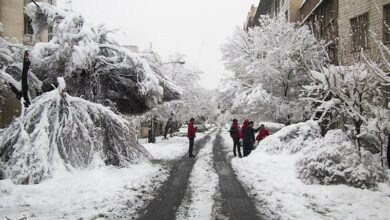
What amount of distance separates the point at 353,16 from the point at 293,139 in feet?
18.5

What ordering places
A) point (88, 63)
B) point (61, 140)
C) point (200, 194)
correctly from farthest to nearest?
point (88, 63), point (61, 140), point (200, 194)

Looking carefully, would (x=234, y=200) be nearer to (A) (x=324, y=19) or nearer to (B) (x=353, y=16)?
(B) (x=353, y=16)

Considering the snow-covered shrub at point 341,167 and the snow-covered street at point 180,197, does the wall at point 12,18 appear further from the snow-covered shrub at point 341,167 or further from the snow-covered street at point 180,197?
the snow-covered shrub at point 341,167

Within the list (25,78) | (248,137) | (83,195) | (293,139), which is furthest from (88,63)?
(293,139)

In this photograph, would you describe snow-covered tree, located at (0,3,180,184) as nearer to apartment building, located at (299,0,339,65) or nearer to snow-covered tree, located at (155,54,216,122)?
apartment building, located at (299,0,339,65)

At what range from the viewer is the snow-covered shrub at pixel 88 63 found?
14492mm

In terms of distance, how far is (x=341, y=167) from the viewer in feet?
34.1

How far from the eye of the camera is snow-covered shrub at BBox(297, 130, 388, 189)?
997 centimetres

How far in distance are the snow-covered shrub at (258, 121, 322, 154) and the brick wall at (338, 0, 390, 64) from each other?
293 centimetres

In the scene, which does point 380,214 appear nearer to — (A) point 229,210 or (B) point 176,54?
(A) point 229,210

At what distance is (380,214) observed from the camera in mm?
7516

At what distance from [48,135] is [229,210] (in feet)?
21.2

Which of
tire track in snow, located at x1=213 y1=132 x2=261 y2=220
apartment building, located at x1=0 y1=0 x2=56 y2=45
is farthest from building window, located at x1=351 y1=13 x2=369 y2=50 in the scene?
apartment building, located at x1=0 y1=0 x2=56 y2=45

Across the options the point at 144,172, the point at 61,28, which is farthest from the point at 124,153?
the point at 61,28
